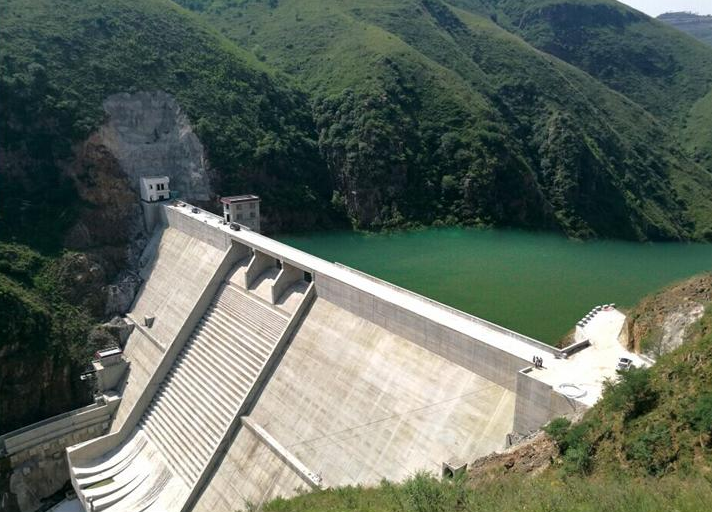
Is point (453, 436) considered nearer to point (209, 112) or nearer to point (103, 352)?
point (103, 352)

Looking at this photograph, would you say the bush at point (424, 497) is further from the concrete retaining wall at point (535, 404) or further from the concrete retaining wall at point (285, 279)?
the concrete retaining wall at point (285, 279)

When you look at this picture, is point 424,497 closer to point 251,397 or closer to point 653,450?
point 653,450

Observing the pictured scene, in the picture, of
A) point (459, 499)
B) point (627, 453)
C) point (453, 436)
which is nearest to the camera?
point (459, 499)

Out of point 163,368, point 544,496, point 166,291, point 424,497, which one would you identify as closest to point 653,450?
point 544,496

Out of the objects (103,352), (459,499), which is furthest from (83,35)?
(459,499)

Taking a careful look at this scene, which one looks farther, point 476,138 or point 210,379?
point 476,138

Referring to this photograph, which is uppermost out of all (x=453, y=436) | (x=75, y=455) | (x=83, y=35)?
(x=83, y=35)

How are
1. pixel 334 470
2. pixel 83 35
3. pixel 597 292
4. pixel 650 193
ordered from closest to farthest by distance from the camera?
pixel 334 470
pixel 597 292
pixel 83 35
pixel 650 193

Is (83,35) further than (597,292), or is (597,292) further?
(83,35)
